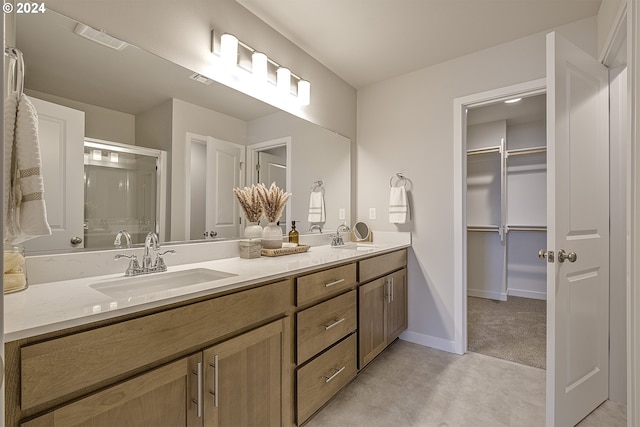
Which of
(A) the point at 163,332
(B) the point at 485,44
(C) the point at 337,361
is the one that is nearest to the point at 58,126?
(A) the point at 163,332

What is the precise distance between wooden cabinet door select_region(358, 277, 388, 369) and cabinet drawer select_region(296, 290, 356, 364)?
0.12 meters

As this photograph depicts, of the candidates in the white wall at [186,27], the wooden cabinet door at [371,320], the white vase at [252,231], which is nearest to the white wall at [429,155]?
the wooden cabinet door at [371,320]

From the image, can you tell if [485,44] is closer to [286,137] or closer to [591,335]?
[286,137]

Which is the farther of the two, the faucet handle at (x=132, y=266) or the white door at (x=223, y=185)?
the white door at (x=223, y=185)

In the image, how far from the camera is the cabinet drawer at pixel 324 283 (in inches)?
57.0

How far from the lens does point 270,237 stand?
6.24ft

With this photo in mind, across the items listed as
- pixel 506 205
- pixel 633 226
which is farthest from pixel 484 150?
pixel 633 226

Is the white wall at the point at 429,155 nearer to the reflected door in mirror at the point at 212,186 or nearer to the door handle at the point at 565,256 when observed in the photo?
the door handle at the point at 565,256

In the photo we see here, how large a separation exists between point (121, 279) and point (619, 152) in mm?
2686

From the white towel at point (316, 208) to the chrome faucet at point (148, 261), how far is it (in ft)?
4.17

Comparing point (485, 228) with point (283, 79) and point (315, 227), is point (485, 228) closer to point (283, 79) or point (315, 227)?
point (315, 227)

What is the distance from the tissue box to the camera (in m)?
1.76

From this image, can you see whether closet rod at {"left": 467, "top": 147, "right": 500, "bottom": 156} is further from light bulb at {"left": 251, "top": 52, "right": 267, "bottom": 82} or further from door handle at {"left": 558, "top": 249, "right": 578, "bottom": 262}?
light bulb at {"left": 251, "top": 52, "right": 267, "bottom": 82}

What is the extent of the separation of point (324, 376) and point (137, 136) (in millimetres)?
1553
